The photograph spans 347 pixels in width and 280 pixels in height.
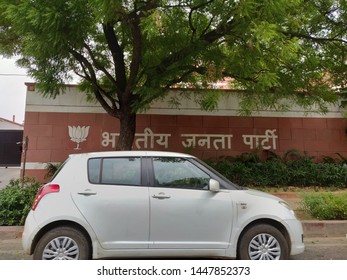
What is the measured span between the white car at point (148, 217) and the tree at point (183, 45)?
223 centimetres

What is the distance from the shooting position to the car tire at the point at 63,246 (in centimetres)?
400

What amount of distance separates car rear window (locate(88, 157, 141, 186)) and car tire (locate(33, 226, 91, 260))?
2.41ft

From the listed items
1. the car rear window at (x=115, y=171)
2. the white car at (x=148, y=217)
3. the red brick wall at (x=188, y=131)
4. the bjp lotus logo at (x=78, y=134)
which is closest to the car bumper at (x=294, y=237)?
the white car at (x=148, y=217)

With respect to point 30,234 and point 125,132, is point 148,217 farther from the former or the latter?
point 125,132

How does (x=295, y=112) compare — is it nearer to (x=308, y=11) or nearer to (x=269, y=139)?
(x=269, y=139)

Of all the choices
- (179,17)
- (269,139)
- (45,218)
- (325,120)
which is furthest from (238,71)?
(325,120)

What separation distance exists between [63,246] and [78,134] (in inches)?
283

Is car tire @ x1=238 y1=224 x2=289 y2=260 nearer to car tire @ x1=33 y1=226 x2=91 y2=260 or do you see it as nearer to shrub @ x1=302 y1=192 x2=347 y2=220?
car tire @ x1=33 y1=226 x2=91 y2=260

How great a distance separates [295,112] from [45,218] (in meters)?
9.75

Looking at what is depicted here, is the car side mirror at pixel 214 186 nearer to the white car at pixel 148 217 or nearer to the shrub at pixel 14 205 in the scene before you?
the white car at pixel 148 217

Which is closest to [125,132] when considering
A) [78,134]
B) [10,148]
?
[78,134]

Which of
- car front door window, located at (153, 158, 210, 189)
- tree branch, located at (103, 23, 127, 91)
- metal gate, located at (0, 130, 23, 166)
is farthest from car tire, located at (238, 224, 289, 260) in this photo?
metal gate, located at (0, 130, 23, 166)

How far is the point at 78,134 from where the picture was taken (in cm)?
1082

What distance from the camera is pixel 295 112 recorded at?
1147 centimetres
